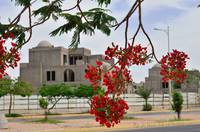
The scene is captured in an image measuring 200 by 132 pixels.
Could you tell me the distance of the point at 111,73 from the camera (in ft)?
11.8

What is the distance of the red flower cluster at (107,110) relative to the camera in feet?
11.3

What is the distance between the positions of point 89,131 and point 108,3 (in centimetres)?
2048

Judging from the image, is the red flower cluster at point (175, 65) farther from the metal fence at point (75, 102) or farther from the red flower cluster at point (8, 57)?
the metal fence at point (75, 102)

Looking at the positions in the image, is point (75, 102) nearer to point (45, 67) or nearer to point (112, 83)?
point (45, 67)

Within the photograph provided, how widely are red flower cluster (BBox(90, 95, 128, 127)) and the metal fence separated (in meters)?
35.7

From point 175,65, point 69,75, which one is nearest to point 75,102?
point 69,75

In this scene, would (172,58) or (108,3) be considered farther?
(172,58)

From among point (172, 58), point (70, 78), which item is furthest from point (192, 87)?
point (172, 58)

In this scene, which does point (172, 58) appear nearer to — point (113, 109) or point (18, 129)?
point (113, 109)

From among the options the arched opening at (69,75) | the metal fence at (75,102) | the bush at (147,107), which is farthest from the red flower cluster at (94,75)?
the arched opening at (69,75)

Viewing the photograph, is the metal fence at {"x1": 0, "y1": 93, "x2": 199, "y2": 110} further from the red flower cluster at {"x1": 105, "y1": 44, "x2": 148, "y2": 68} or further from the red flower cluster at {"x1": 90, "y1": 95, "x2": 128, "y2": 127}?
the red flower cluster at {"x1": 90, "y1": 95, "x2": 128, "y2": 127}

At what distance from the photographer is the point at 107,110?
136 inches

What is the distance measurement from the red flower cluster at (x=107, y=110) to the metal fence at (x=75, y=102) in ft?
117

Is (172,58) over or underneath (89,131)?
over
